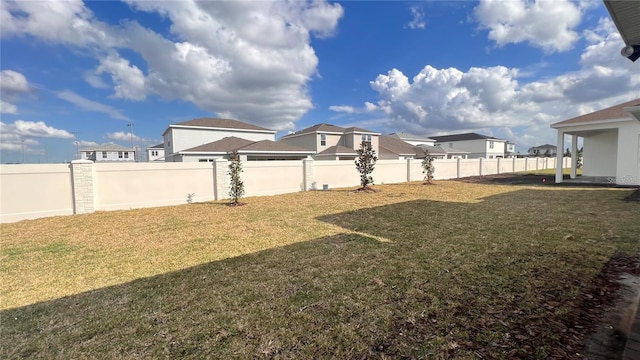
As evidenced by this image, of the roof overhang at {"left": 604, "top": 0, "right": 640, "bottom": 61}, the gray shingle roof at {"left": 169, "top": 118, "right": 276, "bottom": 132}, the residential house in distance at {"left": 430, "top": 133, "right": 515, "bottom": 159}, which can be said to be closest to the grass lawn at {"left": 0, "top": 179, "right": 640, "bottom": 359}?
the roof overhang at {"left": 604, "top": 0, "right": 640, "bottom": 61}

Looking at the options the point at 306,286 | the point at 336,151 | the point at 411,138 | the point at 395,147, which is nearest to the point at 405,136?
the point at 411,138

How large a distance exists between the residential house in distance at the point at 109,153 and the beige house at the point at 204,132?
82.8ft

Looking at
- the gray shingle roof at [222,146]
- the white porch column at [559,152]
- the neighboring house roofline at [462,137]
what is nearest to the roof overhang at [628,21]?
the white porch column at [559,152]

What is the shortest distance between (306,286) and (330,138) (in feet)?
94.3

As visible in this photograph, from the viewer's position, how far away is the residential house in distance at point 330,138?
101 feet

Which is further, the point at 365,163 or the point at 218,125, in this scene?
the point at 218,125

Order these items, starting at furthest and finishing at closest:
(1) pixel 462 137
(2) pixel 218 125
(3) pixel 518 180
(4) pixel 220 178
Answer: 1. (1) pixel 462 137
2. (2) pixel 218 125
3. (3) pixel 518 180
4. (4) pixel 220 178

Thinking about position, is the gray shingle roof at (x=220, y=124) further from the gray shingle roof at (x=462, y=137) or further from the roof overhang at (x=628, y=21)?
the gray shingle roof at (x=462, y=137)

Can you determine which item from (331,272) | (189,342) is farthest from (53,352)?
(331,272)

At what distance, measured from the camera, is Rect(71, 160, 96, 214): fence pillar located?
9.62 metres

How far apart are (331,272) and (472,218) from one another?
5474 mm

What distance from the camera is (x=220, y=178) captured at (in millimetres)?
12586

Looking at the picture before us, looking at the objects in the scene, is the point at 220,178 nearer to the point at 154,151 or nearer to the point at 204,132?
the point at 204,132

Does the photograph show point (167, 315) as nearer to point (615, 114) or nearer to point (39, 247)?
point (39, 247)
